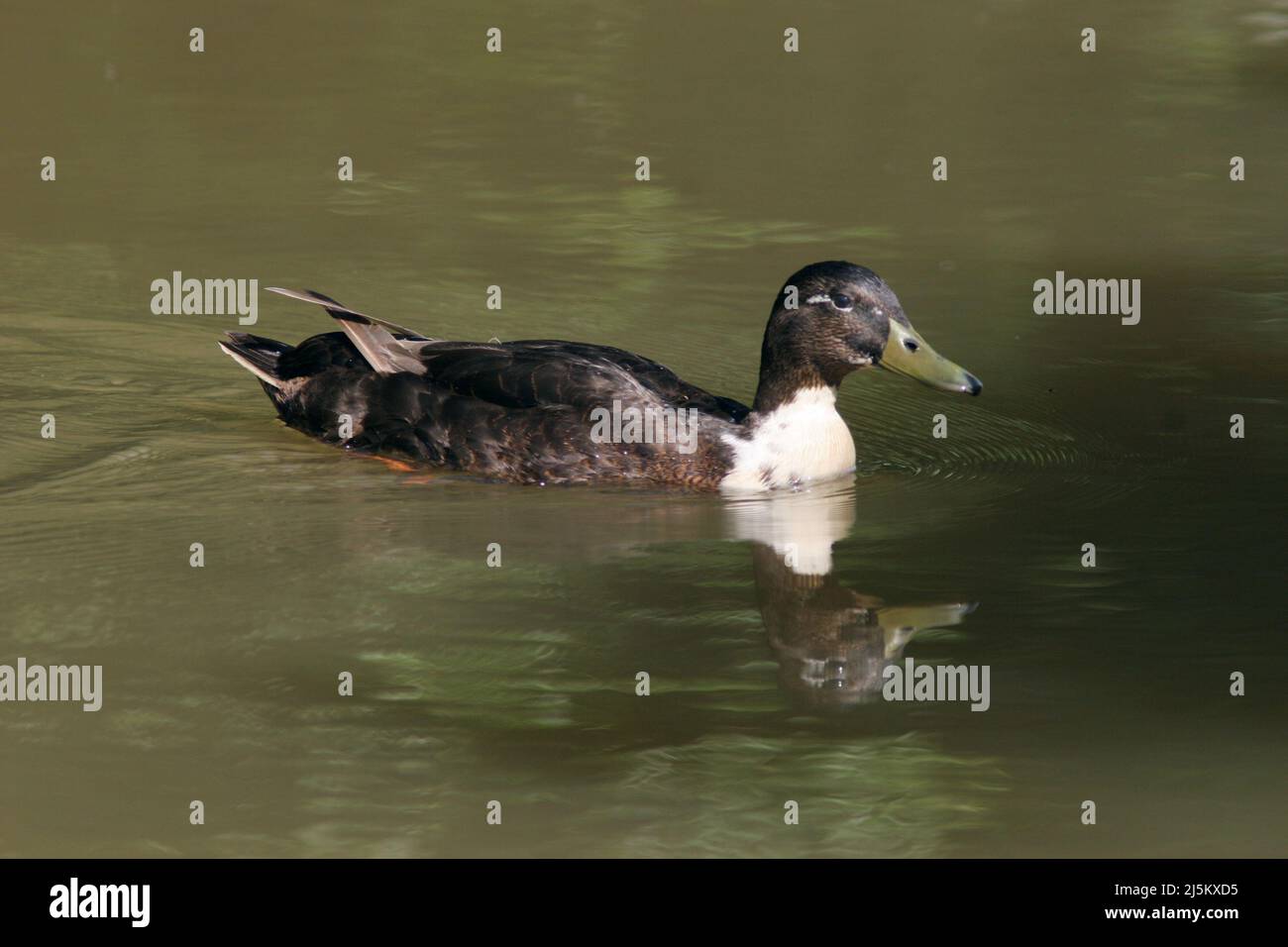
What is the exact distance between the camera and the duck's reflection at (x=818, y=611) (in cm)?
839

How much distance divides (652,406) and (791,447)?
2.48ft

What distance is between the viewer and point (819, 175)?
17547mm

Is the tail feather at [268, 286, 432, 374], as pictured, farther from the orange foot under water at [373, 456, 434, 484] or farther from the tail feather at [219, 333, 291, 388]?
the tail feather at [219, 333, 291, 388]

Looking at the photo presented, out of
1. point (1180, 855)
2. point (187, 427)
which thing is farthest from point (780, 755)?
point (187, 427)

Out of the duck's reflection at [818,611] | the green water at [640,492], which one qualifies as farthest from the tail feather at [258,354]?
the duck's reflection at [818,611]

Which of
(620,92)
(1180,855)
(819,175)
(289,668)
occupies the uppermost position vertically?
(620,92)

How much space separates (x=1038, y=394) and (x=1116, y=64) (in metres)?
A: 9.48

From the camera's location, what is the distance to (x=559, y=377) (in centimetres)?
1079

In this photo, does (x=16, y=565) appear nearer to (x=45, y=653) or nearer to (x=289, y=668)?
(x=45, y=653)

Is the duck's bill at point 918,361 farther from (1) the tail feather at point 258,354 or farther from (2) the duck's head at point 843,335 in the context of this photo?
(1) the tail feather at point 258,354

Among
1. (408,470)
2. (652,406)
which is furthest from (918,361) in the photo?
(408,470)

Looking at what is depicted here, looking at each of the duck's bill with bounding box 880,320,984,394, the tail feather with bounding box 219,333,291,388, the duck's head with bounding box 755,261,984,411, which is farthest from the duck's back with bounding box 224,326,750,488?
the duck's bill with bounding box 880,320,984,394

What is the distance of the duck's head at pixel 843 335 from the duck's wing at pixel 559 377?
457mm

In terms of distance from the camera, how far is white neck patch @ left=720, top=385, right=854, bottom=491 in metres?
10.7
